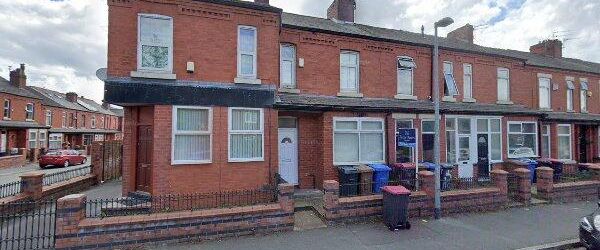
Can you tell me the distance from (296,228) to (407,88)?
28.2 feet

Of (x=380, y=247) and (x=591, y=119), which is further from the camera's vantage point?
(x=591, y=119)

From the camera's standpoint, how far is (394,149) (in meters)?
11.6

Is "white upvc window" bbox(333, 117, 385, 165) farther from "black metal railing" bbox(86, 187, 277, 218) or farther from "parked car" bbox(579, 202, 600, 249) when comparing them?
"parked car" bbox(579, 202, 600, 249)

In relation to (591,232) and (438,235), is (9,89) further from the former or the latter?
(591,232)

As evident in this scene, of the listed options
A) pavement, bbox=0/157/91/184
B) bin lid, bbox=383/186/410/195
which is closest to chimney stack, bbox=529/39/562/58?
bin lid, bbox=383/186/410/195

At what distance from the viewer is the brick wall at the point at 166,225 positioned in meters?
5.66

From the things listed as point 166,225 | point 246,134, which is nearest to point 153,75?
point 246,134

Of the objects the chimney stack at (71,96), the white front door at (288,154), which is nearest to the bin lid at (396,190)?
the white front door at (288,154)

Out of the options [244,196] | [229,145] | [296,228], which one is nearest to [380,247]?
[296,228]

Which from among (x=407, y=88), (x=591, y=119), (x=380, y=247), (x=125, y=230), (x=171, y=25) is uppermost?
(x=171, y=25)

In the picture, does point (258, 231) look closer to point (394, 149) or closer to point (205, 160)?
point (205, 160)

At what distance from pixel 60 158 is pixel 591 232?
28.4 m

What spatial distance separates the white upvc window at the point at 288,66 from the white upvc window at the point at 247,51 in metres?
1.83

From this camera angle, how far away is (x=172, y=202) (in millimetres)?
8023
